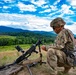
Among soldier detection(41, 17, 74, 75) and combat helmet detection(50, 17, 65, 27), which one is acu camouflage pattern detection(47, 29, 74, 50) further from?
combat helmet detection(50, 17, 65, 27)

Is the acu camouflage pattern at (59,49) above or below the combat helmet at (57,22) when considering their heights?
below

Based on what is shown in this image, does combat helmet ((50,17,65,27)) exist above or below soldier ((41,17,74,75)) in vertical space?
above

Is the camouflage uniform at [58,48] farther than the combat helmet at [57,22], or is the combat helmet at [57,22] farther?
the combat helmet at [57,22]

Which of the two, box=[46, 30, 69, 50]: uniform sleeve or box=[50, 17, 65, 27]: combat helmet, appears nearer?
box=[46, 30, 69, 50]: uniform sleeve

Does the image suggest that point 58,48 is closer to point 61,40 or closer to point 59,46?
point 59,46

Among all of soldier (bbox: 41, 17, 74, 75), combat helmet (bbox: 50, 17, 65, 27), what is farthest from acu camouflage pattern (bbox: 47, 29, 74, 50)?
combat helmet (bbox: 50, 17, 65, 27)

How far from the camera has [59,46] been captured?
322 inches

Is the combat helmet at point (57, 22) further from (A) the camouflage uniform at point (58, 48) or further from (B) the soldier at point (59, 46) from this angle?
(A) the camouflage uniform at point (58, 48)

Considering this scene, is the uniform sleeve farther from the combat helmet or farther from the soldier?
the combat helmet

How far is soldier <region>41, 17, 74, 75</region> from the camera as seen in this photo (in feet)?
26.9

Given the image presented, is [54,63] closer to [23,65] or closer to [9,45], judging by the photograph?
[23,65]

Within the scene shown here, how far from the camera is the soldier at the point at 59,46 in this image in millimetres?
8211

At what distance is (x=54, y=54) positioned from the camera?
8297 millimetres

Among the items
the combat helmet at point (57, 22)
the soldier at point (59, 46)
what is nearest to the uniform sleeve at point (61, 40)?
the soldier at point (59, 46)
